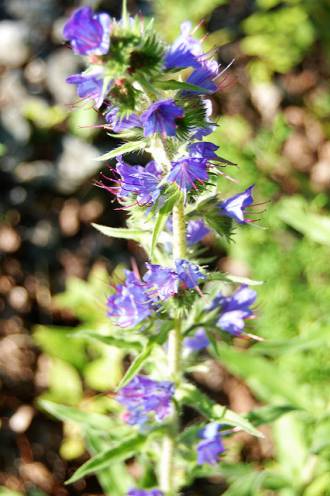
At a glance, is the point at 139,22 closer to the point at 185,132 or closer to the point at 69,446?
the point at 185,132

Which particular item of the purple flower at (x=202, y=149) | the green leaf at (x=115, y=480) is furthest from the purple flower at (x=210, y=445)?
the purple flower at (x=202, y=149)

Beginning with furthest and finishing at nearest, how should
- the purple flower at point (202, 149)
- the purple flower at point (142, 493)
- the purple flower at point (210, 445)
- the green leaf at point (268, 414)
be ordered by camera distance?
1. the purple flower at point (142, 493)
2. the green leaf at point (268, 414)
3. the purple flower at point (210, 445)
4. the purple flower at point (202, 149)

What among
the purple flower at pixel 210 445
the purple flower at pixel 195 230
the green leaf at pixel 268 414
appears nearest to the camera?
the purple flower at pixel 195 230

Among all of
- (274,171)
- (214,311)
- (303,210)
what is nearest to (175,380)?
(214,311)

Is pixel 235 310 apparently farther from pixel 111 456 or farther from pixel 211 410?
pixel 111 456

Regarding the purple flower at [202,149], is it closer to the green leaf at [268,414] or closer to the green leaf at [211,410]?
the green leaf at [211,410]

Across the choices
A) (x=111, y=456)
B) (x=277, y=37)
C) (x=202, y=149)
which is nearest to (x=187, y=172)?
(x=202, y=149)
